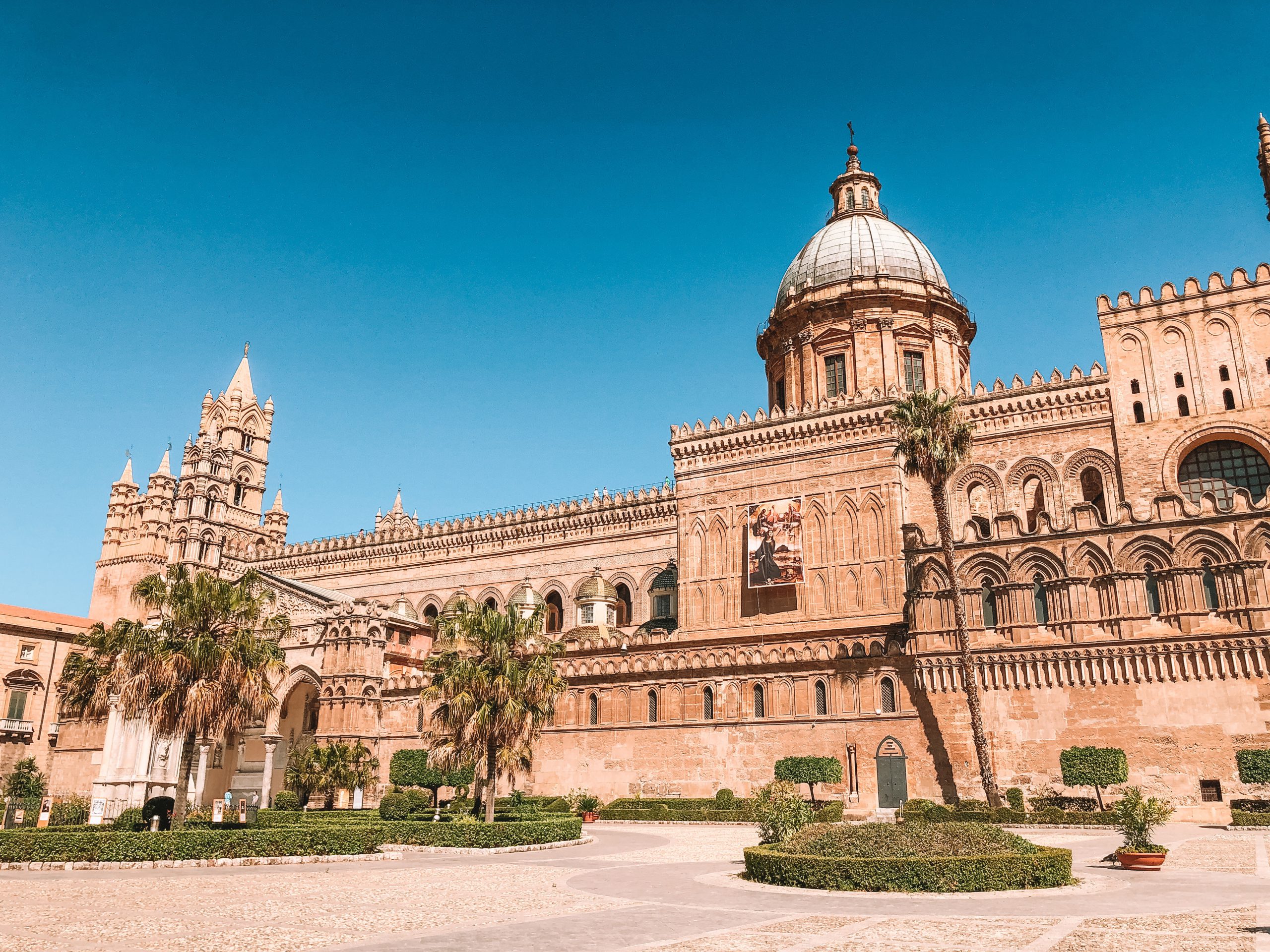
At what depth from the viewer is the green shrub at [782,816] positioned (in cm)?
1953

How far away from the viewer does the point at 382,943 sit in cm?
1162

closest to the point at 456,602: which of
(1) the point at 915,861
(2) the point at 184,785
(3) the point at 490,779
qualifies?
(3) the point at 490,779

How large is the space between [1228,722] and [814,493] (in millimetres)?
18899

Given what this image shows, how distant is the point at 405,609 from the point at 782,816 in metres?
42.3

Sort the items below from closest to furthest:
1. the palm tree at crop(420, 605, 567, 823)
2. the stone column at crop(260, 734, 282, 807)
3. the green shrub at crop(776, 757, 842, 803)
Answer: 1. the palm tree at crop(420, 605, 567, 823)
2. the green shrub at crop(776, 757, 842, 803)
3. the stone column at crop(260, 734, 282, 807)

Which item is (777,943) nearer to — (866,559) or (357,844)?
(357,844)

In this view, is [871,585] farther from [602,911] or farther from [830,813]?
[602,911]

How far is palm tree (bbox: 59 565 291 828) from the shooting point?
2680cm

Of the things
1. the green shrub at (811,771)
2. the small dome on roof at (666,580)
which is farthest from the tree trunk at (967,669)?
the small dome on roof at (666,580)

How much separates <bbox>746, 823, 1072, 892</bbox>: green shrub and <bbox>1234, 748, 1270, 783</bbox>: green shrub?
16927mm

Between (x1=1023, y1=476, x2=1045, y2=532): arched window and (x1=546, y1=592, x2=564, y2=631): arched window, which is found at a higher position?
(x1=1023, y1=476, x2=1045, y2=532): arched window

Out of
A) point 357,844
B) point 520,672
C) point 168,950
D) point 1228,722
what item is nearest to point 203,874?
point 357,844

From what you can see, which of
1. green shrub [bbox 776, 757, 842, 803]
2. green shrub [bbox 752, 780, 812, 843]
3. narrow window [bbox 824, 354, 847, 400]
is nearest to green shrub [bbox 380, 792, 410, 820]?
green shrub [bbox 776, 757, 842, 803]

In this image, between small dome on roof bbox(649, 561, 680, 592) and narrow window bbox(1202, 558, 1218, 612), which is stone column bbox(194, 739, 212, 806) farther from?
narrow window bbox(1202, 558, 1218, 612)
